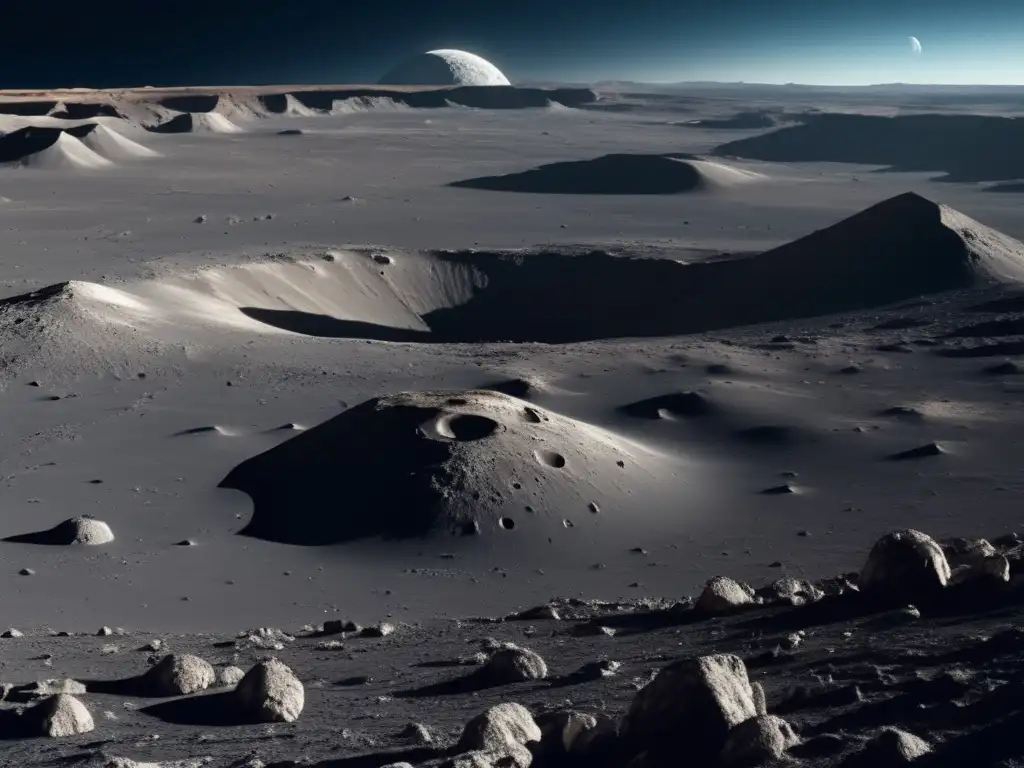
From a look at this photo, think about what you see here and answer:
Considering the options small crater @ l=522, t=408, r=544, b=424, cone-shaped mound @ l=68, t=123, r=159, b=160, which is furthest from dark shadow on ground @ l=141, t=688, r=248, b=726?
cone-shaped mound @ l=68, t=123, r=159, b=160

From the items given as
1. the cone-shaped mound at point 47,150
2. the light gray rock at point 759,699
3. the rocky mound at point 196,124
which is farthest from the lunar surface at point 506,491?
the rocky mound at point 196,124

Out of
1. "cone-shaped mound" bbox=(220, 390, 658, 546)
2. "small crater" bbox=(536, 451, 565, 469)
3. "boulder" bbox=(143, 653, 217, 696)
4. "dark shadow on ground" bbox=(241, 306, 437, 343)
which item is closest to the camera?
"boulder" bbox=(143, 653, 217, 696)

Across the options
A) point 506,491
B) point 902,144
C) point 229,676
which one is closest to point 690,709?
point 229,676

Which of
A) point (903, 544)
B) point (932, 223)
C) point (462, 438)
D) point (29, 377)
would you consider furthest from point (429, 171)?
point (903, 544)

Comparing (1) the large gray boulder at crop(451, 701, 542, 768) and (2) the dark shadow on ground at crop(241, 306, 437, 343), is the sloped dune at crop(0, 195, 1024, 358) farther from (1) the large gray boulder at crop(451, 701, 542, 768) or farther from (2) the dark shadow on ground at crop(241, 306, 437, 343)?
(1) the large gray boulder at crop(451, 701, 542, 768)

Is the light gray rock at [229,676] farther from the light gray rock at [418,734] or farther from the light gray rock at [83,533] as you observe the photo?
the light gray rock at [83,533]
